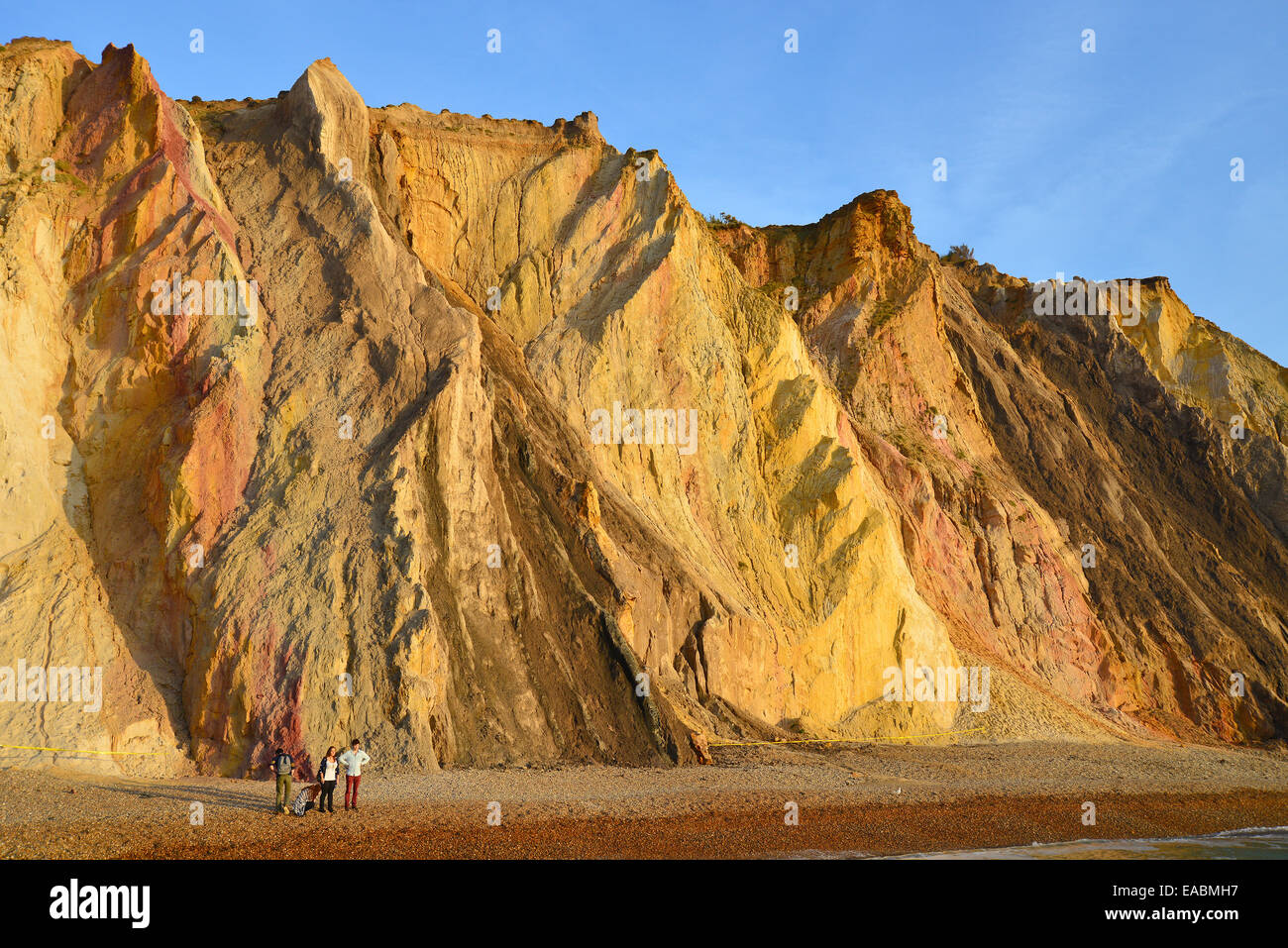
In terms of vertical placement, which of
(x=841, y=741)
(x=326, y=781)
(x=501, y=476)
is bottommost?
(x=841, y=741)

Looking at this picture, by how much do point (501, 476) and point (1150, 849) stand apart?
49.7 ft

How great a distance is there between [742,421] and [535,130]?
38.5 ft

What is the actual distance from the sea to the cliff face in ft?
25.0

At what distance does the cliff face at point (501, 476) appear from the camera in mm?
22375

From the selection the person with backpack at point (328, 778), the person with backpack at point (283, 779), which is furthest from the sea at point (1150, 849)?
the person with backpack at point (283, 779)

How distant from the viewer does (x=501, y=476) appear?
2683 cm

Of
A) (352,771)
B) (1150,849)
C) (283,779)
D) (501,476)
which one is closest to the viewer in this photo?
(283,779)

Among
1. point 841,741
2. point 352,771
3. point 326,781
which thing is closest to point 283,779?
point 326,781

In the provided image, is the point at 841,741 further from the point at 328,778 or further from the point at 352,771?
the point at 328,778

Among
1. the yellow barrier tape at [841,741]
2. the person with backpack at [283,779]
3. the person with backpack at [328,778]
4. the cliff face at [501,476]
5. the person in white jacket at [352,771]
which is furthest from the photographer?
the yellow barrier tape at [841,741]

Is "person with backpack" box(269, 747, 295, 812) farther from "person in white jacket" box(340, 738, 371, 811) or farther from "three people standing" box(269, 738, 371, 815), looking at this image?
"person in white jacket" box(340, 738, 371, 811)

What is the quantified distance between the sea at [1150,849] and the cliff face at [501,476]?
763 centimetres

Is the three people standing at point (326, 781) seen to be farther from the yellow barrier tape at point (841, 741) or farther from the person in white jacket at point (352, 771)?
the yellow barrier tape at point (841, 741)

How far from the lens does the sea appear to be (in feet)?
55.8
